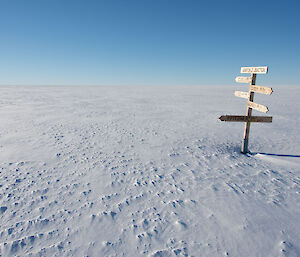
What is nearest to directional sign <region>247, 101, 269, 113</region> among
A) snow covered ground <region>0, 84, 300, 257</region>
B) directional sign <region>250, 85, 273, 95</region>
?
directional sign <region>250, 85, 273, 95</region>

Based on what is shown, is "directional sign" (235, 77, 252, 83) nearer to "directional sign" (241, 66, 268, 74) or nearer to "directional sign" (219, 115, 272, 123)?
"directional sign" (241, 66, 268, 74)

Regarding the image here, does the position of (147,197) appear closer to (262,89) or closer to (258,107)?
(258,107)

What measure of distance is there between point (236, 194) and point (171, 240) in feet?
7.48

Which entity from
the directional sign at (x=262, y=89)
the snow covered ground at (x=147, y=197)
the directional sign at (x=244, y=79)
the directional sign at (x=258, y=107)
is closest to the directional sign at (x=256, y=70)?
the directional sign at (x=244, y=79)

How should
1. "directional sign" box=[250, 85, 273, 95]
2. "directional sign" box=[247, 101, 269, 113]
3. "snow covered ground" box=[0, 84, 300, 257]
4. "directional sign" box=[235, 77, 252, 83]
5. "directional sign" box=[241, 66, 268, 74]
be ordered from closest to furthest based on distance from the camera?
"snow covered ground" box=[0, 84, 300, 257], "directional sign" box=[250, 85, 273, 95], "directional sign" box=[241, 66, 268, 74], "directional sign" box=[247, 101, 269, 113], "directional sign" box=[235, 77, 252, 83]

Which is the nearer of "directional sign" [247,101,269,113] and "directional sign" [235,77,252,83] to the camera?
"directional sign" [247,101,269,113]

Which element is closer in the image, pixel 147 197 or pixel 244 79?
pixel 147 197

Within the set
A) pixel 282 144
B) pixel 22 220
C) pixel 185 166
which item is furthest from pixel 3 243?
pixel 282 144

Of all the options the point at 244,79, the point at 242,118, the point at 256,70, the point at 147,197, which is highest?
the point at 256,70

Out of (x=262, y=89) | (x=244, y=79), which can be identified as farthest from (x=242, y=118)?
(x=244, y=79)

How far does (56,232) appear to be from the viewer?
3.54 metres

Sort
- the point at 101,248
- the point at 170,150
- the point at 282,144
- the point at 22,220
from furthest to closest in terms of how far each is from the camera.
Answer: the point at 282,144 < the point at 170,150 < the point at 22,220 < the point at 101,248

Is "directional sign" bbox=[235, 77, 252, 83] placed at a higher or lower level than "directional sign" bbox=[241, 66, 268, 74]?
lower

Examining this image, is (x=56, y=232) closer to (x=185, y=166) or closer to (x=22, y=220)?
(x=22, y=220)
